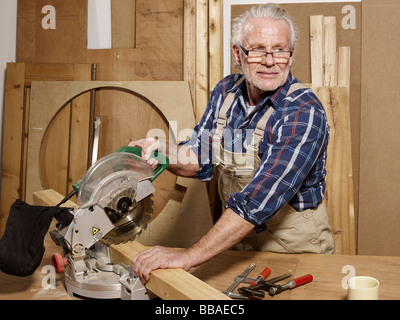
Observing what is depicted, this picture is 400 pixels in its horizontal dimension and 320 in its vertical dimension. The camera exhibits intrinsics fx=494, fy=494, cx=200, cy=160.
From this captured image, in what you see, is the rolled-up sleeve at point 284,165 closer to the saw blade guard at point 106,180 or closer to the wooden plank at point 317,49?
the saw blade guard at point 106,180

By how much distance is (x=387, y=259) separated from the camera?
1.87m

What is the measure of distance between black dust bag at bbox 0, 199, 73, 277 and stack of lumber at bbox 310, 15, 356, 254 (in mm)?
1955

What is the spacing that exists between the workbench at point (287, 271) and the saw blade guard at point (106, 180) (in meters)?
0.35

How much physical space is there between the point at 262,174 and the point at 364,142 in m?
1.67

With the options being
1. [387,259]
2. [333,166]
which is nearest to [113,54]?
Result: [333,166]

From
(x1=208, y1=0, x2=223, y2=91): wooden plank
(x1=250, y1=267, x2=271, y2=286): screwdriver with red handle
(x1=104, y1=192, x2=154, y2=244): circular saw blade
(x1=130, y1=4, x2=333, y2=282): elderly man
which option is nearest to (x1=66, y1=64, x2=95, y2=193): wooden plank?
(x1=208, y1=0, x2=223, y2=91): wooden plank

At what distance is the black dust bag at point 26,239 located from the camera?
4.93 ft

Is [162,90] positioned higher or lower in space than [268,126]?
higher

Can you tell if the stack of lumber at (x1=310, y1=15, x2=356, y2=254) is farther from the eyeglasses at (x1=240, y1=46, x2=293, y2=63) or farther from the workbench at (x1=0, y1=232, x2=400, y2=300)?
the workbench at (x1=0, y1=232, x2=400, y2=300)

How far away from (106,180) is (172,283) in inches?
14.5

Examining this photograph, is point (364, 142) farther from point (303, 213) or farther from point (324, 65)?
point (303, 213)

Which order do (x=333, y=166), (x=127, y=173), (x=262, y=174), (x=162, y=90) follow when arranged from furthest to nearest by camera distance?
(x=162, y=90), (x=333, y=166), (x=262, y=174), (x=127, y=173)

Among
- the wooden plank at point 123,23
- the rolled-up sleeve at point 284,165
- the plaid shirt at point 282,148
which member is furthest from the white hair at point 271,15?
the wooden plank at point 123,23

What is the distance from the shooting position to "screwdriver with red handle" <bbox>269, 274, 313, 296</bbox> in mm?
1569
